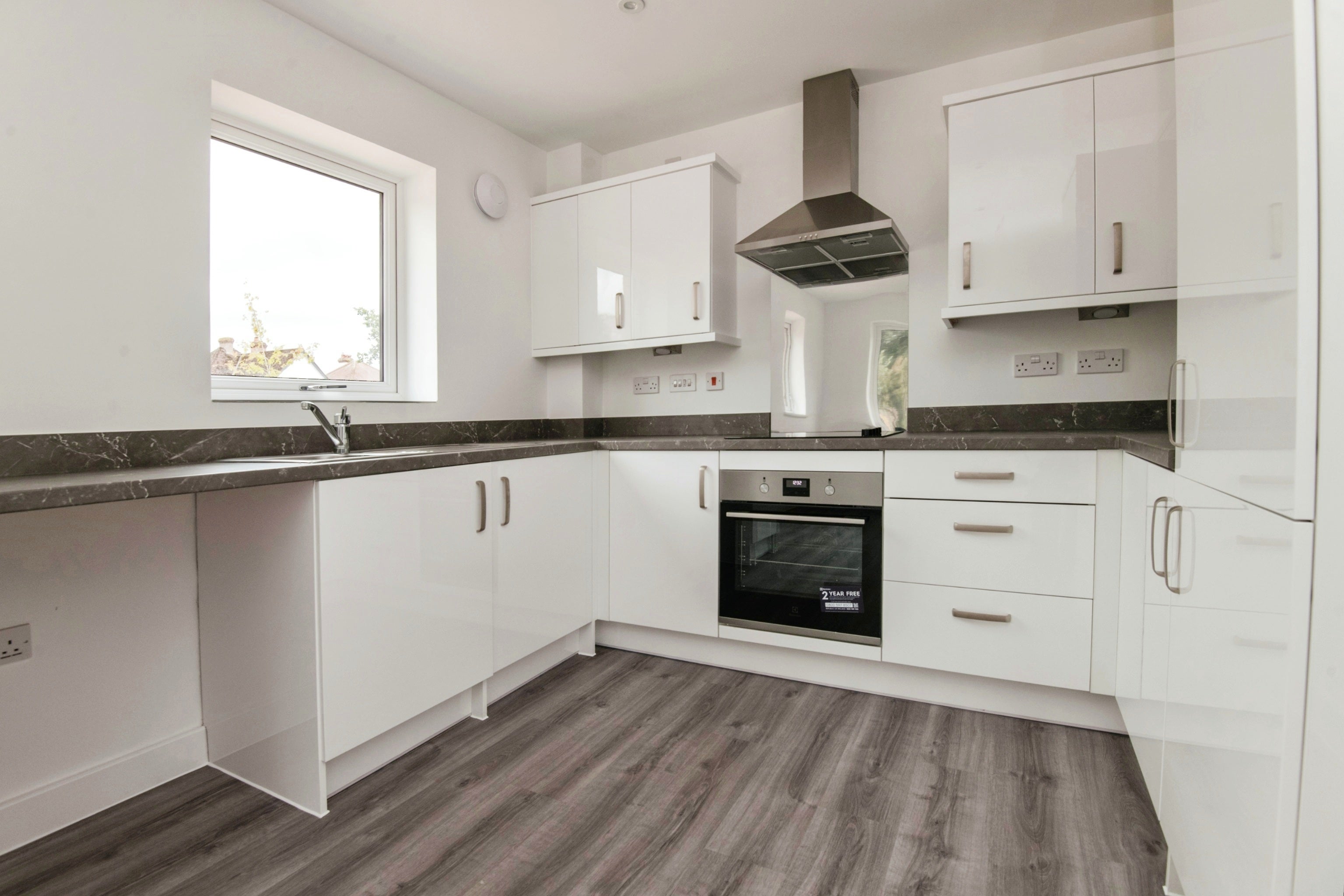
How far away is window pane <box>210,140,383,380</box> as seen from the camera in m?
2.21

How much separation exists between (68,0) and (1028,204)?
282 centimetres

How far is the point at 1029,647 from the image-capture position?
2066mm

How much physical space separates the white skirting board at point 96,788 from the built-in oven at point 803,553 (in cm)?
171

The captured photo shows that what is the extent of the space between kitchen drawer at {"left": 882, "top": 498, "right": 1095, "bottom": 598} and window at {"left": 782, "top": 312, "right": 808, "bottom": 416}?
830 mm

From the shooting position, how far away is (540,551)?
244 centimetres

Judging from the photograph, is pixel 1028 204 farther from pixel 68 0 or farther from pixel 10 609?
pixel 10 609

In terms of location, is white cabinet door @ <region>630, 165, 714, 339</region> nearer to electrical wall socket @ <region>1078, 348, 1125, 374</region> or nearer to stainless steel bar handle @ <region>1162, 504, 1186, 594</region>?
electrical wall socket @ <region>1078, 348, 1125, 374</region>

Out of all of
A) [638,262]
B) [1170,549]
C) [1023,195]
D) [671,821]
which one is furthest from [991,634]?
[638,262]

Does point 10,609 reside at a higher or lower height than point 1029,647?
higher

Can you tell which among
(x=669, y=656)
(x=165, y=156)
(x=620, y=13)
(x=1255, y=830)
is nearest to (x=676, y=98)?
(x=620, y=13)

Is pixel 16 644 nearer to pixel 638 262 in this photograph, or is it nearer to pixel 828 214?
pixel 638 262

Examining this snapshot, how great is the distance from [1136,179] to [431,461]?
93.6 inches

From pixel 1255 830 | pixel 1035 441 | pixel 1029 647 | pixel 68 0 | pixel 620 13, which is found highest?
pixel 620 13

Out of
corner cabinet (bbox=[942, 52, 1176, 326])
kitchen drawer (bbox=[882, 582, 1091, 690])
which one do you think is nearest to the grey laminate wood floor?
kitchen drawer (bbox=[882, 582, 1091, 690])
